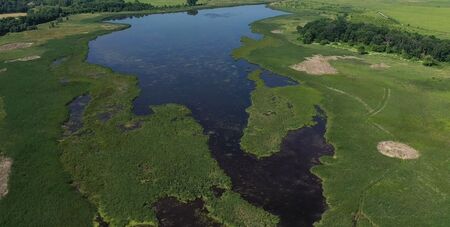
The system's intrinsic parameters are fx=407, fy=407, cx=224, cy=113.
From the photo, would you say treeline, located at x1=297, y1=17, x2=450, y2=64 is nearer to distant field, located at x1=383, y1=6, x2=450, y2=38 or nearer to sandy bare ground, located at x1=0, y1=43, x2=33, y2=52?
distant field, located at x1=383, y1=6, x2=450, y2=38

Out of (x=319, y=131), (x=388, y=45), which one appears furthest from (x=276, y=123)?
(x=388, y=45)

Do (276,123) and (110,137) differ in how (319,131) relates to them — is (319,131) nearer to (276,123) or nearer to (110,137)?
(276,123)

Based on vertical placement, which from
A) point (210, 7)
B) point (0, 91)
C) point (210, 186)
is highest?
point (210, 7)

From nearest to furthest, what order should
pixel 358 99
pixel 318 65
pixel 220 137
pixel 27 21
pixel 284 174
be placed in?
pixel 284 174 → pixel 220 137 → pixel 358 99 → pixel 318 65 → pixel 27 21

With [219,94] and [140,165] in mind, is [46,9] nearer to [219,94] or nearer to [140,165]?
[219,94]

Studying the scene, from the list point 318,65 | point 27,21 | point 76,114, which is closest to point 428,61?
point 318,65

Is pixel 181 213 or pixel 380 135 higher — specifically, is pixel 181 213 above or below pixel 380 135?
below

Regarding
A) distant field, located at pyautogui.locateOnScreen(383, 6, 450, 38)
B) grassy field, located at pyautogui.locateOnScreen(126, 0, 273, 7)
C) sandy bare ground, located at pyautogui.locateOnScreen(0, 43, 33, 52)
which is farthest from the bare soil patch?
grassy field, located at pyautogui.locateOnScreen(126, 0, 273, 7)
